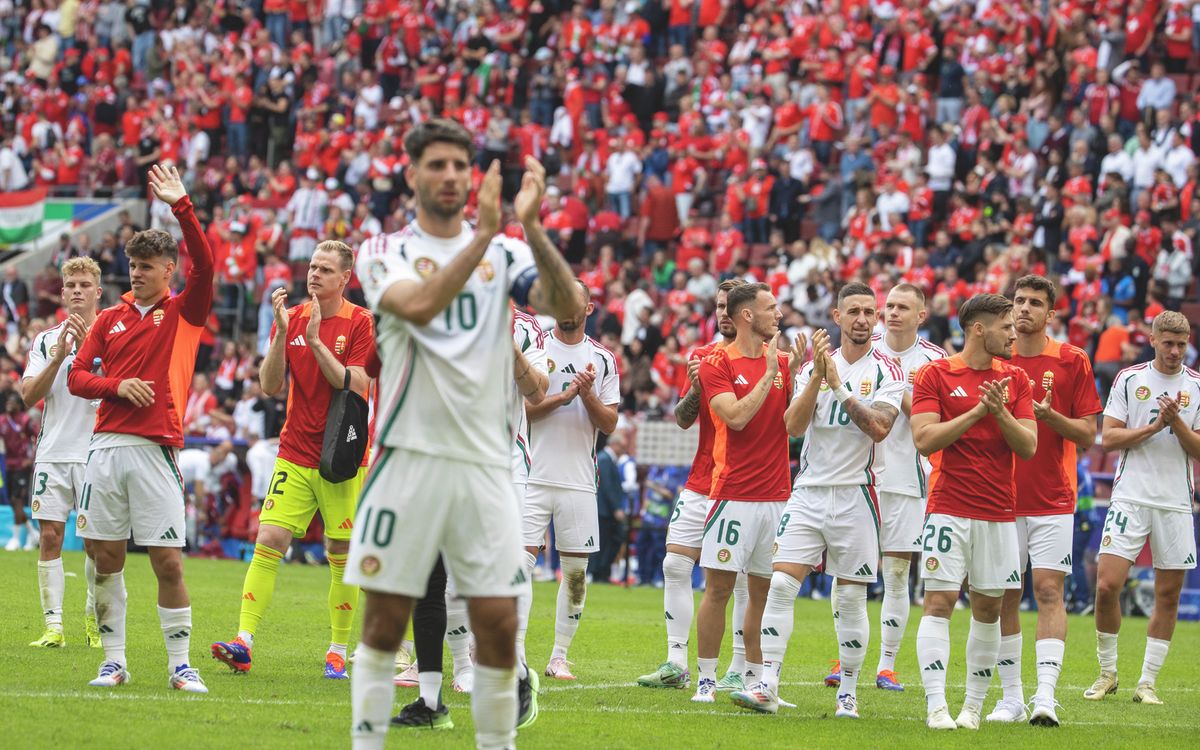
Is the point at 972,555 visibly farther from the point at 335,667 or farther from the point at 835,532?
the point at 335,667

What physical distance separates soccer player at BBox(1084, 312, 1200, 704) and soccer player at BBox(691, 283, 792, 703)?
9.73ft

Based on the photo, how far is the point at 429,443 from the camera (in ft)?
21.8

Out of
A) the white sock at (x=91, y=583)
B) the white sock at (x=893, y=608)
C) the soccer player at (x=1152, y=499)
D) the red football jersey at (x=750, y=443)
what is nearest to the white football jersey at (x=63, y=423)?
the white sock at (x=91, y=583)

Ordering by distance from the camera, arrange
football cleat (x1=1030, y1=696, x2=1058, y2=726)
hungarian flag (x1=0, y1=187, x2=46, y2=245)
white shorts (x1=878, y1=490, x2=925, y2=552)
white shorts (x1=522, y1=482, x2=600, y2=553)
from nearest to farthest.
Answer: football cleat (x1=1030, y1=696, x2=1058, y2=726)
white shorts (x1=522, y1=482, x2=600, y2=553)
white shorts (x1=878, y1=490, x2=925, y2=552)
hungarian flag (x1=0, y1=187, x2=46, y2=245)

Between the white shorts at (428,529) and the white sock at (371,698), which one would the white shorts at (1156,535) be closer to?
the white shorts at (428,529)

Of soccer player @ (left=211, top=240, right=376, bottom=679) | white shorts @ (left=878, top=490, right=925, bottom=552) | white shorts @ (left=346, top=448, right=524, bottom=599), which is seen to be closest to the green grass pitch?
soccer player @ (left=211, top=240, right=376, bottom=679)

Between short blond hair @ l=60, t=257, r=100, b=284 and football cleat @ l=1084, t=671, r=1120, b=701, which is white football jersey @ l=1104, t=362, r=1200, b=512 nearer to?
football cleat @ l=1084, t=671, r=1120, b=701

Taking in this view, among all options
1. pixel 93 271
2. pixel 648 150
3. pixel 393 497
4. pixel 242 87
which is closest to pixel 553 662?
pixel 93 271

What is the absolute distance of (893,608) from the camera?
11922mm

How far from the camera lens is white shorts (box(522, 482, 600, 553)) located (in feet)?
39.8

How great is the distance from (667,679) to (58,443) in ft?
18.3

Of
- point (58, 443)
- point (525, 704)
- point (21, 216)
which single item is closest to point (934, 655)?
point (525, 704)

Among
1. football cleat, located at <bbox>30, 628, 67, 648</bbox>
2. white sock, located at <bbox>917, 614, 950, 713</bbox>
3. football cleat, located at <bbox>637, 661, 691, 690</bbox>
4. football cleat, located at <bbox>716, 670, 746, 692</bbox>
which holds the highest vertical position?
white sock, located at <bbox>917, 614, 950, 713</bbox>

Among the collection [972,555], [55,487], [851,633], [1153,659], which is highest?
[972,555]
